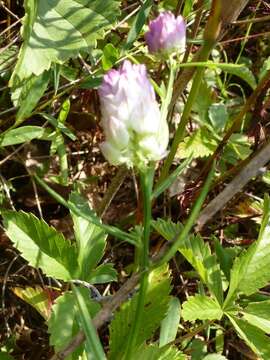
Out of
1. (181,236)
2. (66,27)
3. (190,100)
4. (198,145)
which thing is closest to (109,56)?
(66,27)

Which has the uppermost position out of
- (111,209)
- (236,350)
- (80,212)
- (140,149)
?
(140,149)

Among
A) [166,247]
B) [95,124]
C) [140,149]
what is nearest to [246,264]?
[166,247]

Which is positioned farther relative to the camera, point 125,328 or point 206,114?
point 206,114

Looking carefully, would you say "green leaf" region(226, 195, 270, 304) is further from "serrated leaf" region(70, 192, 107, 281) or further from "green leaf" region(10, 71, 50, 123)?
"green leaf" region(10, 71, 50, 123)

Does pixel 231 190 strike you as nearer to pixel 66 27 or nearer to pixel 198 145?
pixel 66 27

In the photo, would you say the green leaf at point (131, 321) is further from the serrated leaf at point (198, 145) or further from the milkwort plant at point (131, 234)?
the serrated leaf at point (198, 145)

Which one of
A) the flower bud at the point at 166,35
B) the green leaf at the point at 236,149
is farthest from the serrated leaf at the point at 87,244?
the green leaf at the point at 236,149

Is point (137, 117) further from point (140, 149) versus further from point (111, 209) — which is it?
point (111, 209)
